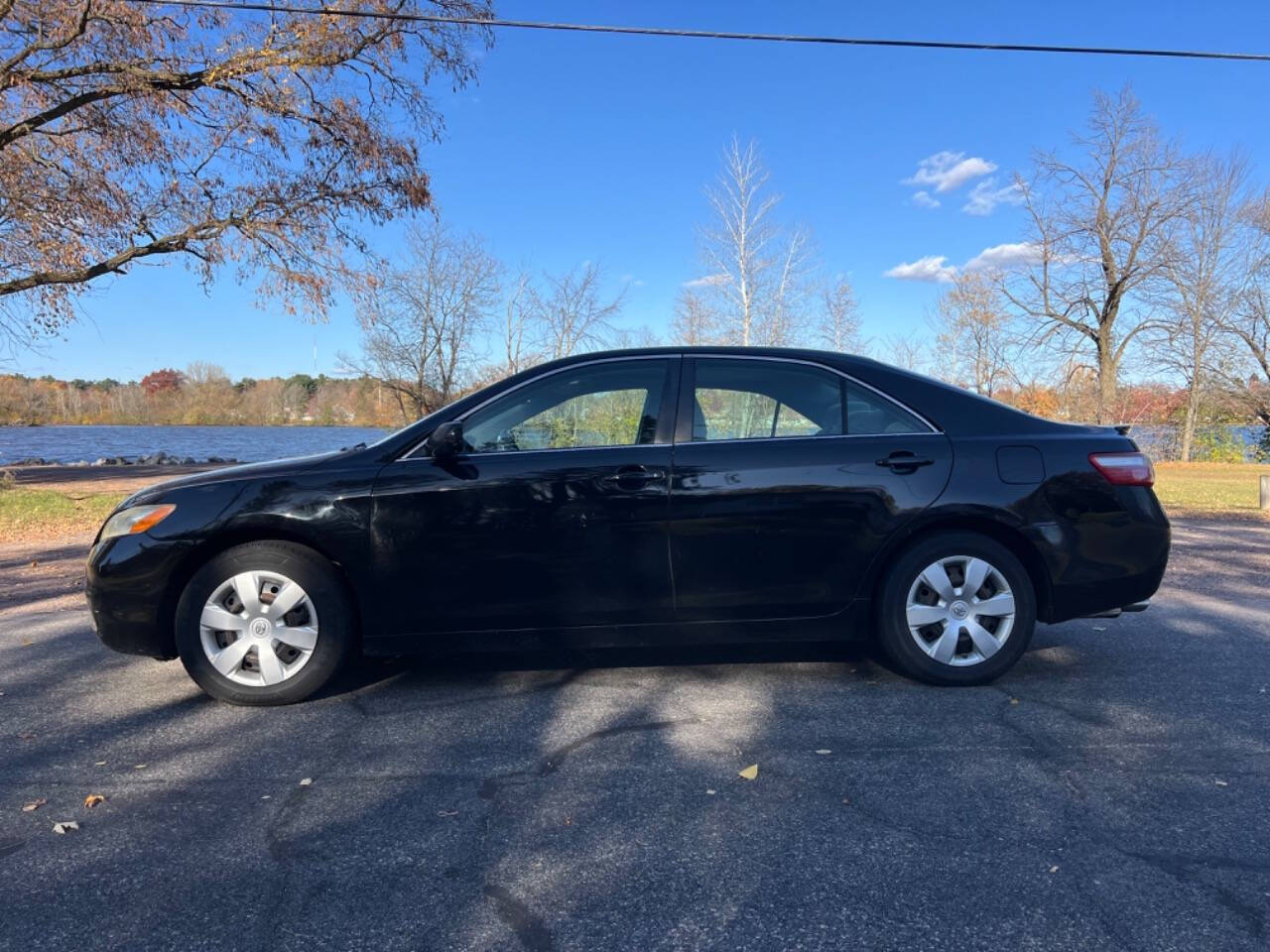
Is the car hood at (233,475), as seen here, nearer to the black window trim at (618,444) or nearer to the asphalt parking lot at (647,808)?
the black window trim at (618,444)

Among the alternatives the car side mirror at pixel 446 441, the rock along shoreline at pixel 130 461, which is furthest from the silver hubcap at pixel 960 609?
the rock along shoreline at pixel 130 461

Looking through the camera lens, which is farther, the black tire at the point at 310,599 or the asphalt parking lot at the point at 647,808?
the black tire at the point at 310,599

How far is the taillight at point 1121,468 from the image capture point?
396cm

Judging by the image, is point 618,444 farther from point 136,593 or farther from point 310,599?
point 136,593

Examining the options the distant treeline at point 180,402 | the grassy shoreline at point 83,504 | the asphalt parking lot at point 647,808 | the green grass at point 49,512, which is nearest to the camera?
the asphalt parking lot at point 647,808

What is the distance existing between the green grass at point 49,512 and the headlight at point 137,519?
8.21 metres

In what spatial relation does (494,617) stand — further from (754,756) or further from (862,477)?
(862,477)

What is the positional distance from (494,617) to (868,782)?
1.80m

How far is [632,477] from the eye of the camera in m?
3.80

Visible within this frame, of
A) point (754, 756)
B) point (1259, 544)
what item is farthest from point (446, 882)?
point (1259, 544)

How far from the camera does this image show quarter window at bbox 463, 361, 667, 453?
3945 millimetres

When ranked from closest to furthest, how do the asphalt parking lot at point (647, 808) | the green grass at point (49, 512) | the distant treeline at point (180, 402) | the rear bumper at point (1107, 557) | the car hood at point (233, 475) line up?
the asphalt parking lot at point (647, 808), the car hood at point (233, 475), the rear bumper at point (1107, 557), the green grass at point (49, 512), the distant treeline at point (180, 402)

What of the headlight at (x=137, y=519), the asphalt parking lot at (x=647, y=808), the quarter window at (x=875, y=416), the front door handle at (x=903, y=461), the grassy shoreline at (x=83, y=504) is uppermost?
the quarter window at (x=875, y=416)

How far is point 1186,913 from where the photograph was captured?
6.95 ft
